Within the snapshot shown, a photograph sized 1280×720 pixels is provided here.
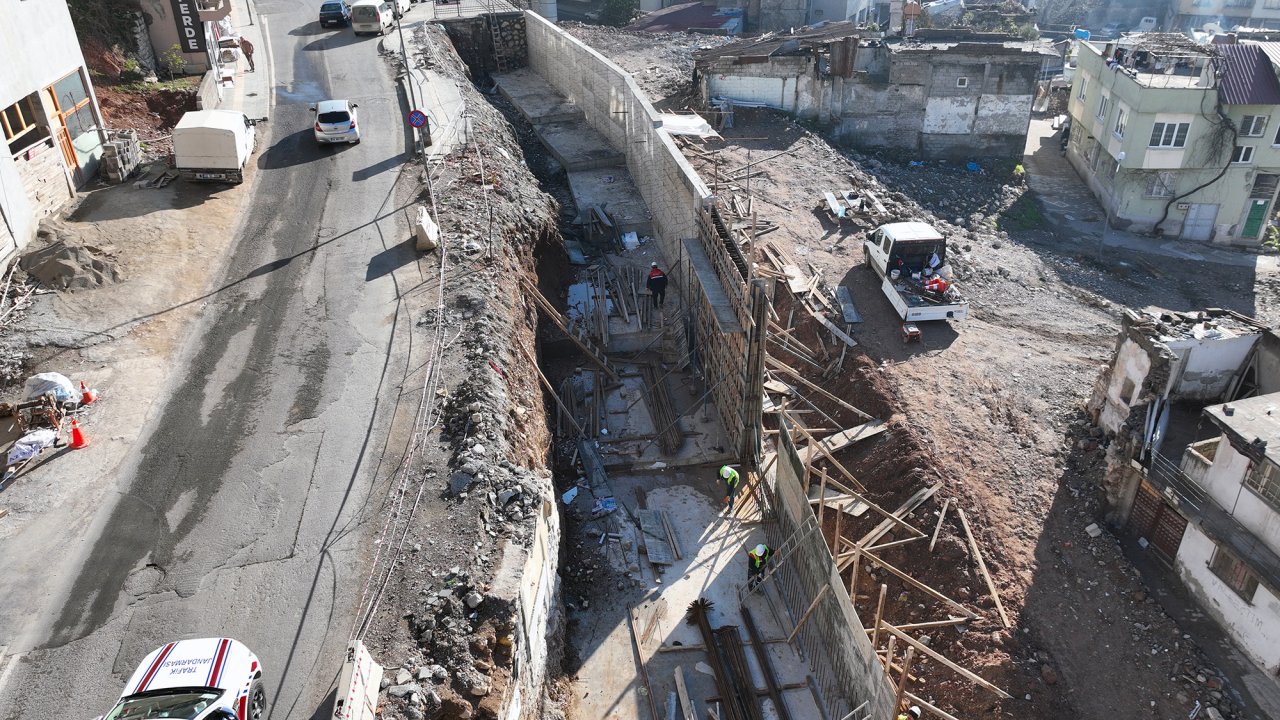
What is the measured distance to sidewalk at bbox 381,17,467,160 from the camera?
29422 millimetres

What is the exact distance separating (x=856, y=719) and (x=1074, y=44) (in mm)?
63116

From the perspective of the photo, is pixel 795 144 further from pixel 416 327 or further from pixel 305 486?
pixel 305 486

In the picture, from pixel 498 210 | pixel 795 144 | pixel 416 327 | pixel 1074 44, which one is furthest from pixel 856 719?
pixel 1074 44

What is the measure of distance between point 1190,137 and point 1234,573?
28.4 m

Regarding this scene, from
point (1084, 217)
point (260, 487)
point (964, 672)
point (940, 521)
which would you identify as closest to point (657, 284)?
point (940, 521)

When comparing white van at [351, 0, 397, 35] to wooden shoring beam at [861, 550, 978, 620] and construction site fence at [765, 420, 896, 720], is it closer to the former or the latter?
construction site fence at [765, 420, 896, 720]

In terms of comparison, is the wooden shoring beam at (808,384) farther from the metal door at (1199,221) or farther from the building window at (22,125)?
the metal door at (1199,221)

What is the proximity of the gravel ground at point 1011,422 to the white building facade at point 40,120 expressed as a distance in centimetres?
2044

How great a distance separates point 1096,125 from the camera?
42156 millimetres

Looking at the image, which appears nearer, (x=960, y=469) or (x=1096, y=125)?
(x=960, y=469)

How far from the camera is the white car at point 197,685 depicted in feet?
34.4

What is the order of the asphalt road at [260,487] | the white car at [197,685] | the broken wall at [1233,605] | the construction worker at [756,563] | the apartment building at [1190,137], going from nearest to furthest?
the white car at [197,685] → the asphalt road at [260,487] → the broken wall at [1233,605] → the construction worker at [756,563] → the apartment building at [1190,137]

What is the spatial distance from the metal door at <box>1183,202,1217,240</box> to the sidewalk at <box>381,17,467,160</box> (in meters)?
33.0

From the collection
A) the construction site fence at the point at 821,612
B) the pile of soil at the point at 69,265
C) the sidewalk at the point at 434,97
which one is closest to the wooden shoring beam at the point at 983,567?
the construction site fence at the point at 821,612
